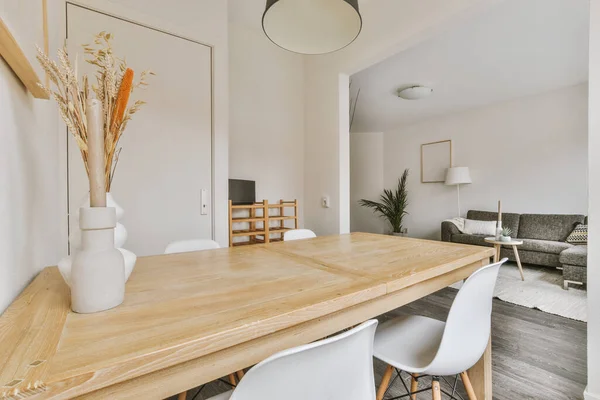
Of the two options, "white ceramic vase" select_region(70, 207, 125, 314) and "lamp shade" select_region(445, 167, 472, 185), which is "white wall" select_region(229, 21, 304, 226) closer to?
"white ceramic vase" select_region(70, 207, 125, 314)

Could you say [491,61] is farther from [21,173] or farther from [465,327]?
[21,173]

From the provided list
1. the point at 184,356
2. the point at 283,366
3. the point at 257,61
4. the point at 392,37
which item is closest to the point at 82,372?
the point at 184,356

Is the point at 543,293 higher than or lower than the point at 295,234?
lower

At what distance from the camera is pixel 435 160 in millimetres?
5395

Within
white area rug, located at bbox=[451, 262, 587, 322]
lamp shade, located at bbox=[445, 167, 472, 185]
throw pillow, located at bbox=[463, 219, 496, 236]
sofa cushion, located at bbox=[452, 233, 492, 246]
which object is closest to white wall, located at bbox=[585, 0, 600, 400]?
white area rug, located at bbox=[451, 262, 587, 322]

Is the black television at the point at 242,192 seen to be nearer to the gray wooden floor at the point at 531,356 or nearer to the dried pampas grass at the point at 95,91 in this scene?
the gray wooden floor at the point at 531,356

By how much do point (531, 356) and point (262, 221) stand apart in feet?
8.11

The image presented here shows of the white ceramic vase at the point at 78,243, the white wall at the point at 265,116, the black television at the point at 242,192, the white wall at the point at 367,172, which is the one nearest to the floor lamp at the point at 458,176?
the white wall at the point at 367,172

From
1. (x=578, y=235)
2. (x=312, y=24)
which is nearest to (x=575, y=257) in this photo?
(x=578, y=235)

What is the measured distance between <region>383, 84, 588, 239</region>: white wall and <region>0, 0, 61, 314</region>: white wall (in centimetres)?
553

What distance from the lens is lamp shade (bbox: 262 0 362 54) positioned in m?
1.41

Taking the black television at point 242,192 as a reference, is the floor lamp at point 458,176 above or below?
above

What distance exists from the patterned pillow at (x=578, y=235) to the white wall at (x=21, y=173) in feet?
16.7

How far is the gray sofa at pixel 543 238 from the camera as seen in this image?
10.1 feet
